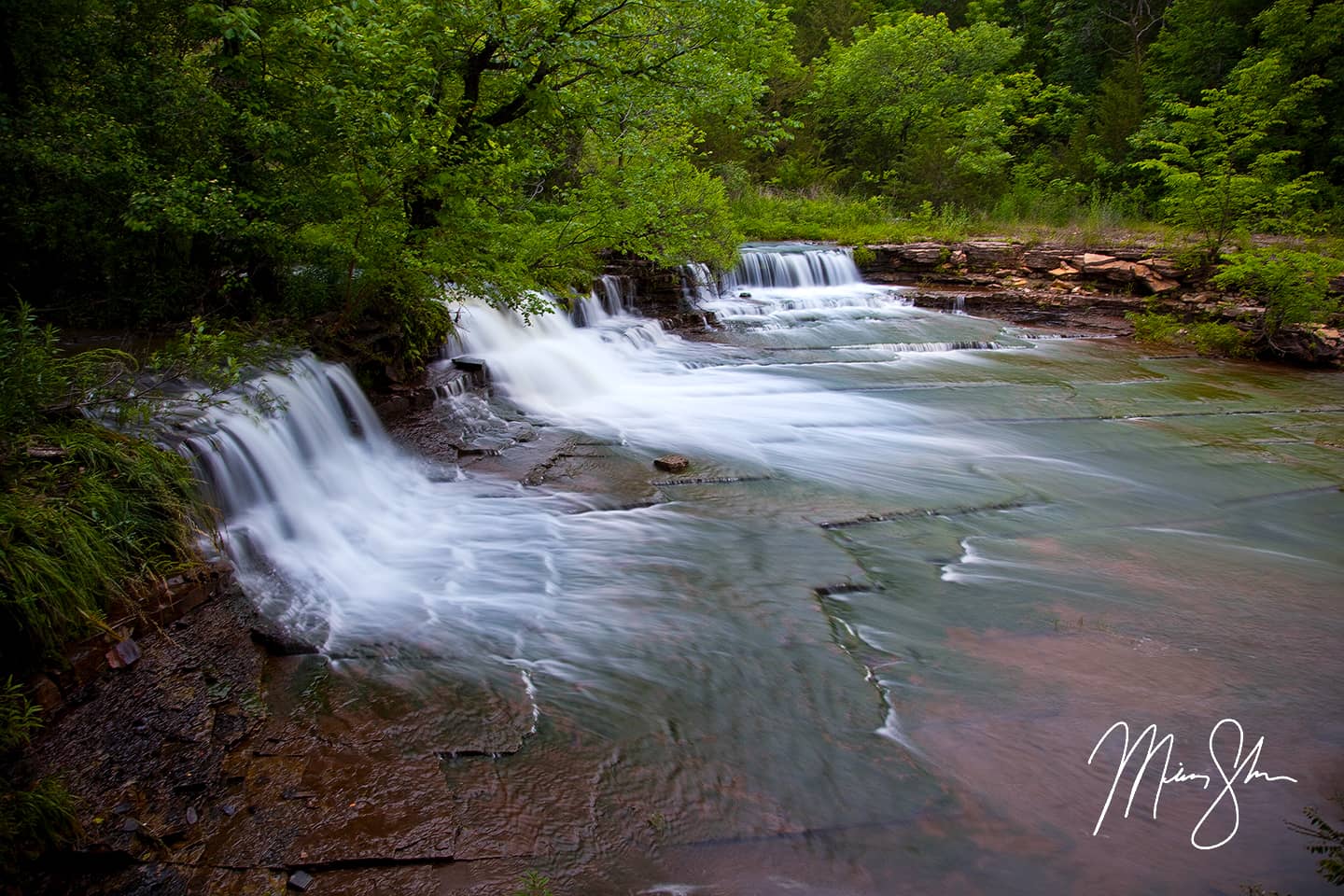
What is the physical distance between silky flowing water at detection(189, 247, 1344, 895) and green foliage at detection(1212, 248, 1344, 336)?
5.09 meters

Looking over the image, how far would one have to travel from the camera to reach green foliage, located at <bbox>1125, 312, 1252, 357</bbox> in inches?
567

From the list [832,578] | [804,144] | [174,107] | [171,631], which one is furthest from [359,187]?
[804,144]

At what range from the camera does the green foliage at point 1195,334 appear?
14.4 metres

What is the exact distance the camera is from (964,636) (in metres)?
4.73

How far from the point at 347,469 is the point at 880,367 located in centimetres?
930

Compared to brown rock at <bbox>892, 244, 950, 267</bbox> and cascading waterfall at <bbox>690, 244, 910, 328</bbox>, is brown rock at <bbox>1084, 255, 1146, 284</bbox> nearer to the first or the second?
brown rock at <bbox>892, 244, 950, 267</bbox>

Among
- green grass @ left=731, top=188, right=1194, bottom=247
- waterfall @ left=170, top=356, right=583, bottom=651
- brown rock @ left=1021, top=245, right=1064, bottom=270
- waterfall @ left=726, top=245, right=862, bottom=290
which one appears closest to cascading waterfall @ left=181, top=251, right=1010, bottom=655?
waterfall @ left=170, top=356, right=583, bottom=651

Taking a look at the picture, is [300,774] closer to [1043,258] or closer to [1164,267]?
[1164,267]

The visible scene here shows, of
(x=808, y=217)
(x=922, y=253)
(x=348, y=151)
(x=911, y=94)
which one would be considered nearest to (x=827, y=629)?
(x=348, y=151)

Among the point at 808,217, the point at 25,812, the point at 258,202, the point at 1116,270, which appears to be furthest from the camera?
the point at 808,217

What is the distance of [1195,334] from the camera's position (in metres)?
14.9

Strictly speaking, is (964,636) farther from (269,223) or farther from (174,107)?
(174,107)

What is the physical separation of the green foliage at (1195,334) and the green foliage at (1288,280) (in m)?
0.50

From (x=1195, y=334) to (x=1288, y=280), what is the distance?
1.69 m
